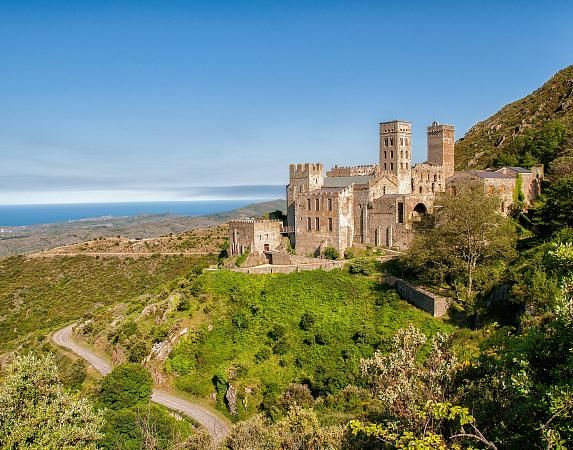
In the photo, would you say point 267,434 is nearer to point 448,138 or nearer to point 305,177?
point 305,177

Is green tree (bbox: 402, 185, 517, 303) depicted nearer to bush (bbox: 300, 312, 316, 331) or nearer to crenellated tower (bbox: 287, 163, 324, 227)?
bush (bbox: 300, 312, 316, 331)

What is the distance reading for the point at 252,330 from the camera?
44344 mm

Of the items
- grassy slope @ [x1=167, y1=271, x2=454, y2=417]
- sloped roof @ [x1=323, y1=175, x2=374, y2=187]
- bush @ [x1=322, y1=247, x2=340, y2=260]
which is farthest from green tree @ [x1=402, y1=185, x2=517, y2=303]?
sloped roof @ [x1=323, y1=175, x2=374, y2=187]

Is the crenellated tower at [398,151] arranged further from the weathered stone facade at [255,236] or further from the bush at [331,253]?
the weathered stone facade at [255,236]

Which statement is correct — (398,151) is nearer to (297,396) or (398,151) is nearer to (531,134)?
(531,134)

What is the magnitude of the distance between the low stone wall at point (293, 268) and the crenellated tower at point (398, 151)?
46.9ft

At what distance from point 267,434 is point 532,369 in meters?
14.0

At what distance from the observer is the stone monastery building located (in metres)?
53.7

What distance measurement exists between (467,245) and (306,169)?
2468 centimetres

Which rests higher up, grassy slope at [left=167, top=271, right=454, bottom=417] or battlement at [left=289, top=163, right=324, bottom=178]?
battlement at [left=289, top=163, right=324, bottom=178]


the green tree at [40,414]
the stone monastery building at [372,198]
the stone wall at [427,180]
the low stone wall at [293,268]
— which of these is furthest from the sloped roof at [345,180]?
the green tree at [40,414]

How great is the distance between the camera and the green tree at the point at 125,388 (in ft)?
118

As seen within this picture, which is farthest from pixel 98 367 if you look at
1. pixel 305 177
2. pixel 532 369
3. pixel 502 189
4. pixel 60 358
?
pixel 502 189

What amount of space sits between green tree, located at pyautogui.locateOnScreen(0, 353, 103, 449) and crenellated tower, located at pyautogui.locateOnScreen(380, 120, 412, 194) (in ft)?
146
